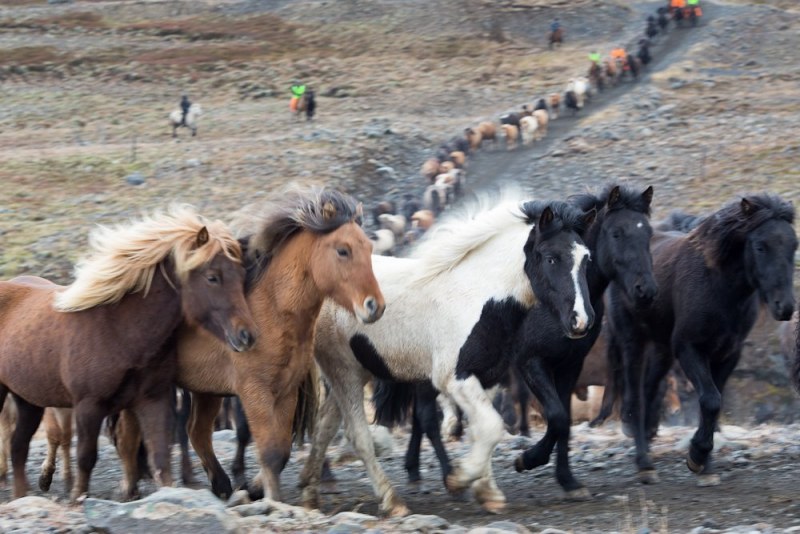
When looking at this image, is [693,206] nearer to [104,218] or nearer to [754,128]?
[754,128]

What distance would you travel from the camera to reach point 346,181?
97.1ft

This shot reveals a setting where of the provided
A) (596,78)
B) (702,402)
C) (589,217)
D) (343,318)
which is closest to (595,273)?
(589,217)

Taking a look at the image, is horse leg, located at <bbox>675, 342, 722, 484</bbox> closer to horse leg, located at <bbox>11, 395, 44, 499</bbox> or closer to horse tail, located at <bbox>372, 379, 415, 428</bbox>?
horse tail, located at <bbox>372, 379, 415, 428</bbox>

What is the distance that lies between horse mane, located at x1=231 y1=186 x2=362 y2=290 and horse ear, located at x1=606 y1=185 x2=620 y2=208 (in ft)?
6.18

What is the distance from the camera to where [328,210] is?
8539mm

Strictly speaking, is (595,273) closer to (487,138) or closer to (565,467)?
(565,467)

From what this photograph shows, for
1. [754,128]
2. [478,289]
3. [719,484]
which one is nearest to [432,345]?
[478,289]

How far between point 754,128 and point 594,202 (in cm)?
2326

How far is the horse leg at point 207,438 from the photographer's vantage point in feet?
30.6

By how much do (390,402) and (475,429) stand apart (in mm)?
2208

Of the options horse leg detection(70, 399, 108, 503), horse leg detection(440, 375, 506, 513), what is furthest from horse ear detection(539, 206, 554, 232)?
horse leg detection(70, 399, 108, 503)

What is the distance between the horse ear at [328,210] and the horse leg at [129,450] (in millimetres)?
2046

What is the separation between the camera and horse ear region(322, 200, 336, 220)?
28.0 feet

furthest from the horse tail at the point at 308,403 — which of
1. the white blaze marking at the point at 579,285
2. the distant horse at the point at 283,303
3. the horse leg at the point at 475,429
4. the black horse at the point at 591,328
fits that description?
the white blaze marking at the point at 579,285
